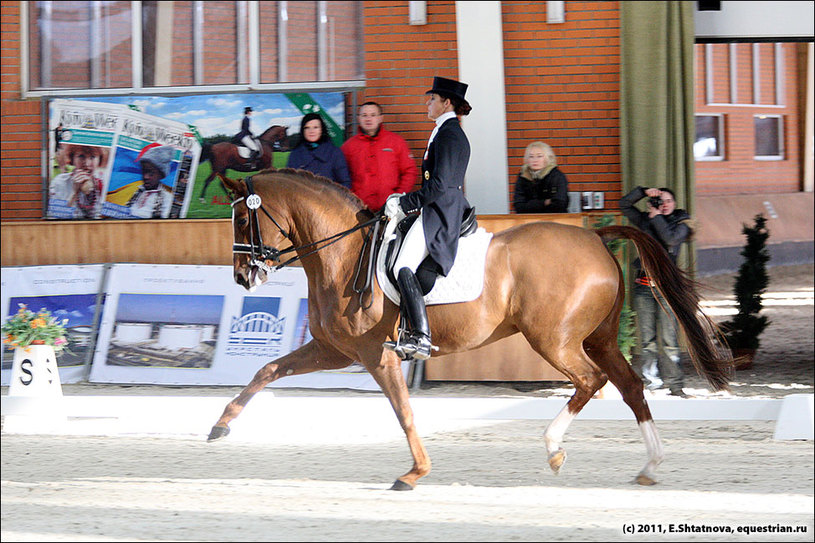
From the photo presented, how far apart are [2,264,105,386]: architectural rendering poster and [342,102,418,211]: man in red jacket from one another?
99.6 inches

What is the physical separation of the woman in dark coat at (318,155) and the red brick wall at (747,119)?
12.8 meters

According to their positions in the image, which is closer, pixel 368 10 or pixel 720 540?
pixel 720 540

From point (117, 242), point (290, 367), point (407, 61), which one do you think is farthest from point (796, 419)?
point (117, 242)

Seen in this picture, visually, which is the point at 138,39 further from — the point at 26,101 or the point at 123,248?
the point at 123,248

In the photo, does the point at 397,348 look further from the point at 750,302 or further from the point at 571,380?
the point at 750,302

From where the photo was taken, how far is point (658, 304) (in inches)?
314

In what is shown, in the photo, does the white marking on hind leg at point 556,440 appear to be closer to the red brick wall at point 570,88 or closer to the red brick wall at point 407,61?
the red brick wall at point 570,88

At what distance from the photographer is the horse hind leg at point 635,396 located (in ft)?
18.0

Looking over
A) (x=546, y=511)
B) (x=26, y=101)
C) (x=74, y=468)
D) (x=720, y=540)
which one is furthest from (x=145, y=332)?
(x=720, y=540)

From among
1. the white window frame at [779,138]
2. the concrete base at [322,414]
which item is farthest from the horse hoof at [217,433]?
the white window frame at [779,138]

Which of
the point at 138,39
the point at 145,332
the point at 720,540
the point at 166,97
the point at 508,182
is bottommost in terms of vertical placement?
the point at 720,540

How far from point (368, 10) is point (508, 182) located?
225cm

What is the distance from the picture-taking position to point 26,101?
10219 millimetres

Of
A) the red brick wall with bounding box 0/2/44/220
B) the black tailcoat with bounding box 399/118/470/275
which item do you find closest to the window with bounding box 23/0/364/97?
the red brick wall with bounding box 0/2/44/220
